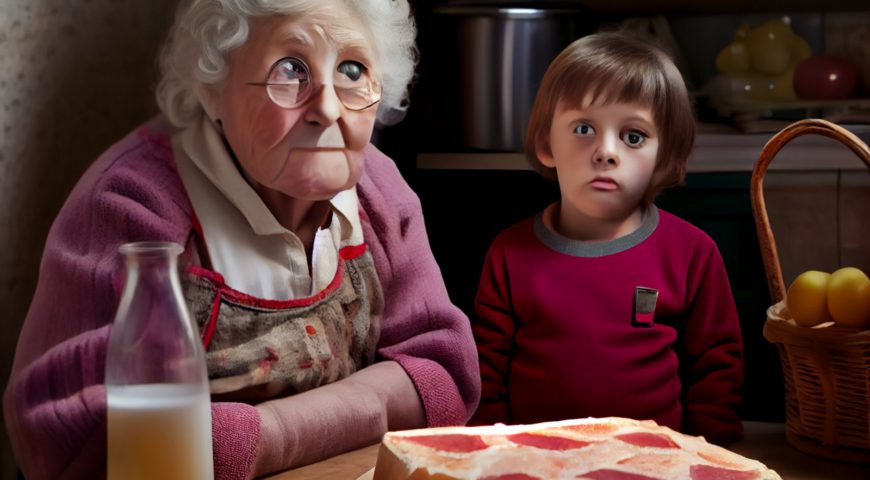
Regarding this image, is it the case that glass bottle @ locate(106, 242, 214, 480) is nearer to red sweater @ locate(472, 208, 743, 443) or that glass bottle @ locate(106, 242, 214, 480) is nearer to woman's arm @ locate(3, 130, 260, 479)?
woman's arm @ locate(3, 130, 260, 479)

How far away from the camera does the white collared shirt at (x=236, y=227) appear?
1.10 metres

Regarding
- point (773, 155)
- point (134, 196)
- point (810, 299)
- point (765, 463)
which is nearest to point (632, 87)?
point (773, 155)

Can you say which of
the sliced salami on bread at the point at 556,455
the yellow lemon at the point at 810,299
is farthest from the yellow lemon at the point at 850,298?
the sliced salami on bread at the point at 556,455

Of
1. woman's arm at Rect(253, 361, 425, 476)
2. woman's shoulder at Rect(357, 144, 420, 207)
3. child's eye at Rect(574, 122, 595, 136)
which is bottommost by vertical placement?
woman's arm at Rect(253, 361, 425, 476)

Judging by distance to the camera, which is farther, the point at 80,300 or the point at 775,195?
the point at 775,195

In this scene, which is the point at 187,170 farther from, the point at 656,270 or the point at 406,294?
the point at 656,270

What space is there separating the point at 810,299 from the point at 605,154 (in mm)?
259

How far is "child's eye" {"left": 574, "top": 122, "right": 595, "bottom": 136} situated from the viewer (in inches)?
48.1

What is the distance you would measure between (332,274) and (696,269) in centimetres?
40

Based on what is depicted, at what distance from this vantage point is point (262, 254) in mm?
1132

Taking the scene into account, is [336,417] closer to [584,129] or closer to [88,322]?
[88,322]

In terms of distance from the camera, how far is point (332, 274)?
1.18 m

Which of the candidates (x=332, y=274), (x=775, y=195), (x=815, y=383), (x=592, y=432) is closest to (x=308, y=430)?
(x=332, y=274)

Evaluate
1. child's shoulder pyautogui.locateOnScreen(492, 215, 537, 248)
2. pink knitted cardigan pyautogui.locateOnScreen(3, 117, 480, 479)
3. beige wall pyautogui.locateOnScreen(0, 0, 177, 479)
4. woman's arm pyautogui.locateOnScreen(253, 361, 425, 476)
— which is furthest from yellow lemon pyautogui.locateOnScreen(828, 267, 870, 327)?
beige wall pyautogui.locateOnScreen(0, 0, 177, 479)
